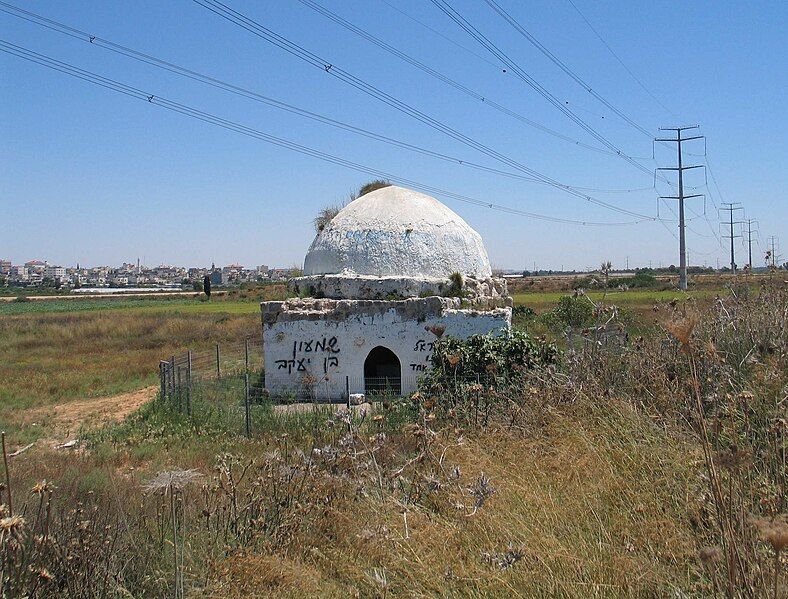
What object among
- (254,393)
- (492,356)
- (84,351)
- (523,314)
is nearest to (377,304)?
(254,393)

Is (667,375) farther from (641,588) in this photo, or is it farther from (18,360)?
(18,360)

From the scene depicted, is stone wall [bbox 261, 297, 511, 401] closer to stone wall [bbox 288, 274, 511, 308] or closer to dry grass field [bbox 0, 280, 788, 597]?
stone wall [bbox 288, 274, 511, 308]

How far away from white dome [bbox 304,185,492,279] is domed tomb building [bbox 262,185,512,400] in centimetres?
2

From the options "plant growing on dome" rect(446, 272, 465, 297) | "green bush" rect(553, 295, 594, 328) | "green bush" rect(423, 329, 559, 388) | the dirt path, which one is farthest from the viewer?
"green bush" rect(553, 295, 594, 328)

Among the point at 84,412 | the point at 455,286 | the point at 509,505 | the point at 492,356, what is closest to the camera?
the point at 509,505

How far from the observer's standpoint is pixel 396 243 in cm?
1568

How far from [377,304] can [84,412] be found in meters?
7.85

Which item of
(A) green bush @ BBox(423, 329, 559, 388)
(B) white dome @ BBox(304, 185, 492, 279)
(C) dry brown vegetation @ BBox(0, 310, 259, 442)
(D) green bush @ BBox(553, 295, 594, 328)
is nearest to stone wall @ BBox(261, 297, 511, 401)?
(B) white dome @ BBox(304, 185, 492, 279)

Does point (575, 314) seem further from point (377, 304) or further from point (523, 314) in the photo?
point (377, 304)

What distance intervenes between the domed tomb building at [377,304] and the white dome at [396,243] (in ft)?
0.08

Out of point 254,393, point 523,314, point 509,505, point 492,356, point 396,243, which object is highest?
point 396,243

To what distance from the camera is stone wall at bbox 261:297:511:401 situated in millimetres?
14391

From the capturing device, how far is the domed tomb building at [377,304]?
14391mm

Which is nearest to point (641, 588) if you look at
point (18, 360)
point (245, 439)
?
point (245, 439)
